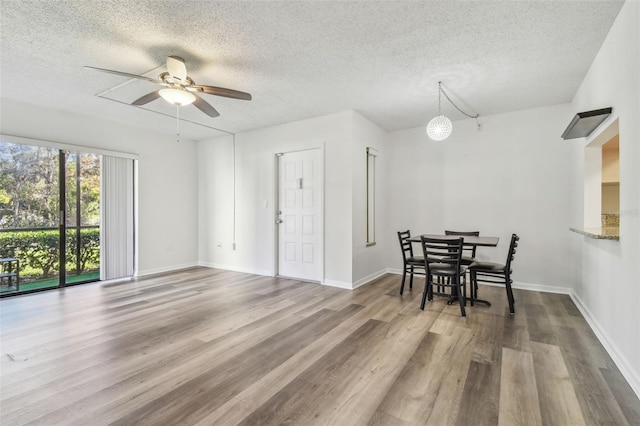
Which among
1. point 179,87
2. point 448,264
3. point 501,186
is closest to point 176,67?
point 179,87

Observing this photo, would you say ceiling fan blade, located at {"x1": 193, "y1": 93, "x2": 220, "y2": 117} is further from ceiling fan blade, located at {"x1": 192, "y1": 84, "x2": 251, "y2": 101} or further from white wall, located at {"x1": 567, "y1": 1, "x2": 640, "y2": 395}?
white wall, located at {"x1": 567, "y1": 1, "x2": 640, "y2": 395}

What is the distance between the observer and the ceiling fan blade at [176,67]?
8.90ft

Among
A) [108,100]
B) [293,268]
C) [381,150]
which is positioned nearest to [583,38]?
[381,150]

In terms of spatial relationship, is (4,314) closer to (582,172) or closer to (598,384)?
(598,384)

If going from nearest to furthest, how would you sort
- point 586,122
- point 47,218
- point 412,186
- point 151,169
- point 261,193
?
point 586,122
point 47,218
point 412,186
point 261,193
point 151,169

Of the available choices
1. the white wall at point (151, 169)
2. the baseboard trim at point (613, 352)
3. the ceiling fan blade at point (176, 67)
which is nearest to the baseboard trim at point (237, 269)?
the white wall at point (151, 169)

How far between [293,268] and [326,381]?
3221 millimetres

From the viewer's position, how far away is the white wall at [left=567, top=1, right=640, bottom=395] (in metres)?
2.01

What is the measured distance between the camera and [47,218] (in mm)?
4539

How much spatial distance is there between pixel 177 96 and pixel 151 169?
10.8 ft

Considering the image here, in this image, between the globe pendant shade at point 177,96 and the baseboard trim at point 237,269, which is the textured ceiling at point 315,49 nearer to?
the globe pendant shade at point 177,96

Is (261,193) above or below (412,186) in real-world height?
below

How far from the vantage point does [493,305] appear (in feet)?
12.2

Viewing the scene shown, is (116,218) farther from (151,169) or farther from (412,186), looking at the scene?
(412,186)
